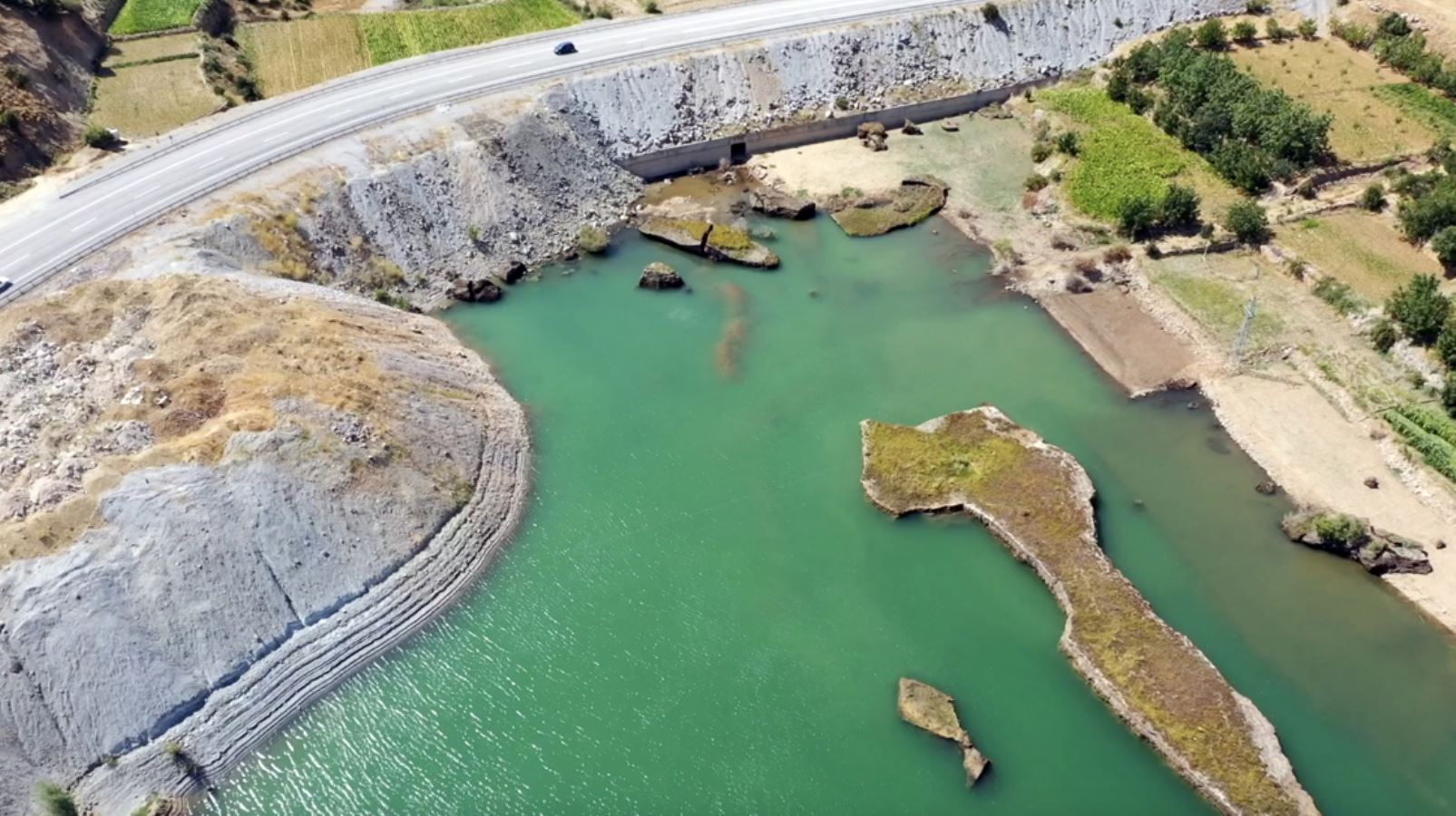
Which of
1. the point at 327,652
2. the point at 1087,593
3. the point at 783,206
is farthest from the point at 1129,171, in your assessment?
the point at 327,652

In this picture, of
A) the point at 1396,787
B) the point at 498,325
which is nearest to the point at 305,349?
the point at 498,325

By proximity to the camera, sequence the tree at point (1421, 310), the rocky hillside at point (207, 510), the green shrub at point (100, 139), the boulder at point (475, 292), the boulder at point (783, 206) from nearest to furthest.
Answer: the rocky hillside at point (207, 510)
the tree at point (1421, 310)
the boulder at point (475, 292)
the green shrub at point (100, 139)
the boulder at point (783, 206)

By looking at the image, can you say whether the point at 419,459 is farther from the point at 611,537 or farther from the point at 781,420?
the point at 781,420

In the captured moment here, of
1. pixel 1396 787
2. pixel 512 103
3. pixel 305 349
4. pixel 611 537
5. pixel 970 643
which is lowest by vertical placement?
pixel 1396 787

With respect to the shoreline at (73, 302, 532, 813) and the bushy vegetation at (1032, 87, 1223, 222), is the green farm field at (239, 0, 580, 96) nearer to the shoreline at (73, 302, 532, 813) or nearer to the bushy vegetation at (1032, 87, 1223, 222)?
the shoreline at (73, 302, 532, 813)

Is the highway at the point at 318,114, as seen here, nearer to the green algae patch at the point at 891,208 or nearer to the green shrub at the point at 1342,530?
the green algae patch at the point at 891,208

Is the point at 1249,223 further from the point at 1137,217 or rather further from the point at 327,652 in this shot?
the point at 327,652

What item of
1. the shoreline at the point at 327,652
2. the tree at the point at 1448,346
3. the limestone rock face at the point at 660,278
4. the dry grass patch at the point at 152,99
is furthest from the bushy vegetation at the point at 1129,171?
the dry grass patch at the point at 152,99
